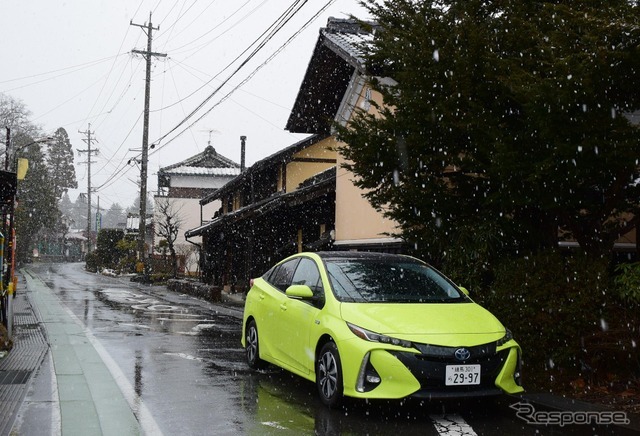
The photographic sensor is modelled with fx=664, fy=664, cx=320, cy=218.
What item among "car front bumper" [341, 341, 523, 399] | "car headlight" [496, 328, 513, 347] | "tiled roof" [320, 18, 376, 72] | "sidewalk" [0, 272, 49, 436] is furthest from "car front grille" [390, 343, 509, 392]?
"tiled roof" [320, 18, 376, 72]

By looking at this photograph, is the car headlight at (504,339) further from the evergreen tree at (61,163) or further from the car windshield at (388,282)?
the evergreen tree at (61,163)

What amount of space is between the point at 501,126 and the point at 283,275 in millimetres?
3185

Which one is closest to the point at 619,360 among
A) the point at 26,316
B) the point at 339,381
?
the point at 339,381

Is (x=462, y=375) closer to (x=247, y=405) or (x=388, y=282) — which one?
(x=388, y=282)

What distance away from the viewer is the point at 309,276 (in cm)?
755

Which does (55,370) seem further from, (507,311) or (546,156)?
(546,156)

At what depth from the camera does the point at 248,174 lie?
89.1 ft

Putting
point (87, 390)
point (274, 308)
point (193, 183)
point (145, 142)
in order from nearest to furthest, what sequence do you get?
point (87, 390)
point (274, 308)
point (145, 142)
point (193, 183)

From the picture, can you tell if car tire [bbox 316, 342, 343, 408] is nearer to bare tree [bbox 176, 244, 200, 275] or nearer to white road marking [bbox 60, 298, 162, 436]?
white road marking [bbox 60, 298, 162, 436]

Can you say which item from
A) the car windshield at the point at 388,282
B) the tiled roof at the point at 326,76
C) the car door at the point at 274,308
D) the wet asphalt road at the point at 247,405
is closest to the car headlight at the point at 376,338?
the car windshield at the point at 388,282

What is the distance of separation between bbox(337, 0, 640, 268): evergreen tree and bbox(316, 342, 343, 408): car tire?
2673 millimetres

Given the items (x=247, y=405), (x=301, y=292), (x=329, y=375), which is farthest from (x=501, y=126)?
(x=247, y=405)

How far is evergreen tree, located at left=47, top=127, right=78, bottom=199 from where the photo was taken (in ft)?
298

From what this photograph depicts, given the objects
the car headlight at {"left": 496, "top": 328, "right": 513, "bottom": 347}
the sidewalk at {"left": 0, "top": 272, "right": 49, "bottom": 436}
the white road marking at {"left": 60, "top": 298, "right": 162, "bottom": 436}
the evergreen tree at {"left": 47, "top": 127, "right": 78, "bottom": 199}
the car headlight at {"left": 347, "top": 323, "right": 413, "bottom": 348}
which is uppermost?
the evergreen tree at {"left": 47, "top": 127, "right": 78, "bottom": 199}
